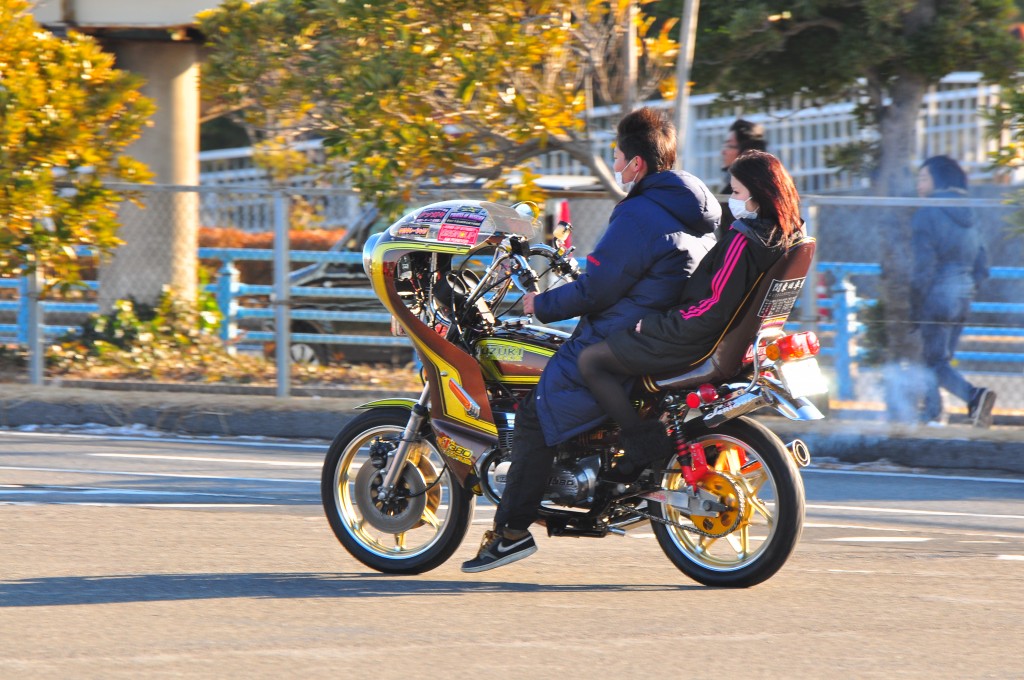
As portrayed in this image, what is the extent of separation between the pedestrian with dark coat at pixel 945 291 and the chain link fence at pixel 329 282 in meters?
0.08

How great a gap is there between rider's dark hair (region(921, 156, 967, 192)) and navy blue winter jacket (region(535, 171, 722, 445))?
19.8 ft

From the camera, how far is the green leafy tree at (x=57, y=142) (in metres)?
11.6

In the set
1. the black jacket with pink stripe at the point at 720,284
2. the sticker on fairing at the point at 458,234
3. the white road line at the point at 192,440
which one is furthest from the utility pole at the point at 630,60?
the black jacket with pink stripe at the point at 720,284

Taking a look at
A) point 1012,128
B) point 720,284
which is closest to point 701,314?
point 720,284

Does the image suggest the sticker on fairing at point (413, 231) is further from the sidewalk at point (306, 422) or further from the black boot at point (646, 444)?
the sidewalk at point (306, 422)

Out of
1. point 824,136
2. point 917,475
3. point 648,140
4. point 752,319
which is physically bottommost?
point 917,475

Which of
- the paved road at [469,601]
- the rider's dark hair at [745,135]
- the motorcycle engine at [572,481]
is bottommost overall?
the paved road at [469,601]

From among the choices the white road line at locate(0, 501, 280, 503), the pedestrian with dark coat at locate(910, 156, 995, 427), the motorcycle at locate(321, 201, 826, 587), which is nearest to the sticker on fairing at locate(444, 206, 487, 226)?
the motorcycle at locate(321, 201, 826, 587)

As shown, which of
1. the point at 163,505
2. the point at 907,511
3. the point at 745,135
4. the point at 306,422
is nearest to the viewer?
the point at 163,505

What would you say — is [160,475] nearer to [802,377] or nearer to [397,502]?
[397,502]

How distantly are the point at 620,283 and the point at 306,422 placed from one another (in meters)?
5.56

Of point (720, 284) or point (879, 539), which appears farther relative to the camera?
point (879, 539)

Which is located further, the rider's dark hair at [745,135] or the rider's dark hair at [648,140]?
the rider's dark hair at [745,135]

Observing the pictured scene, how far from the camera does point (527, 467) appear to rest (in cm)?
603
